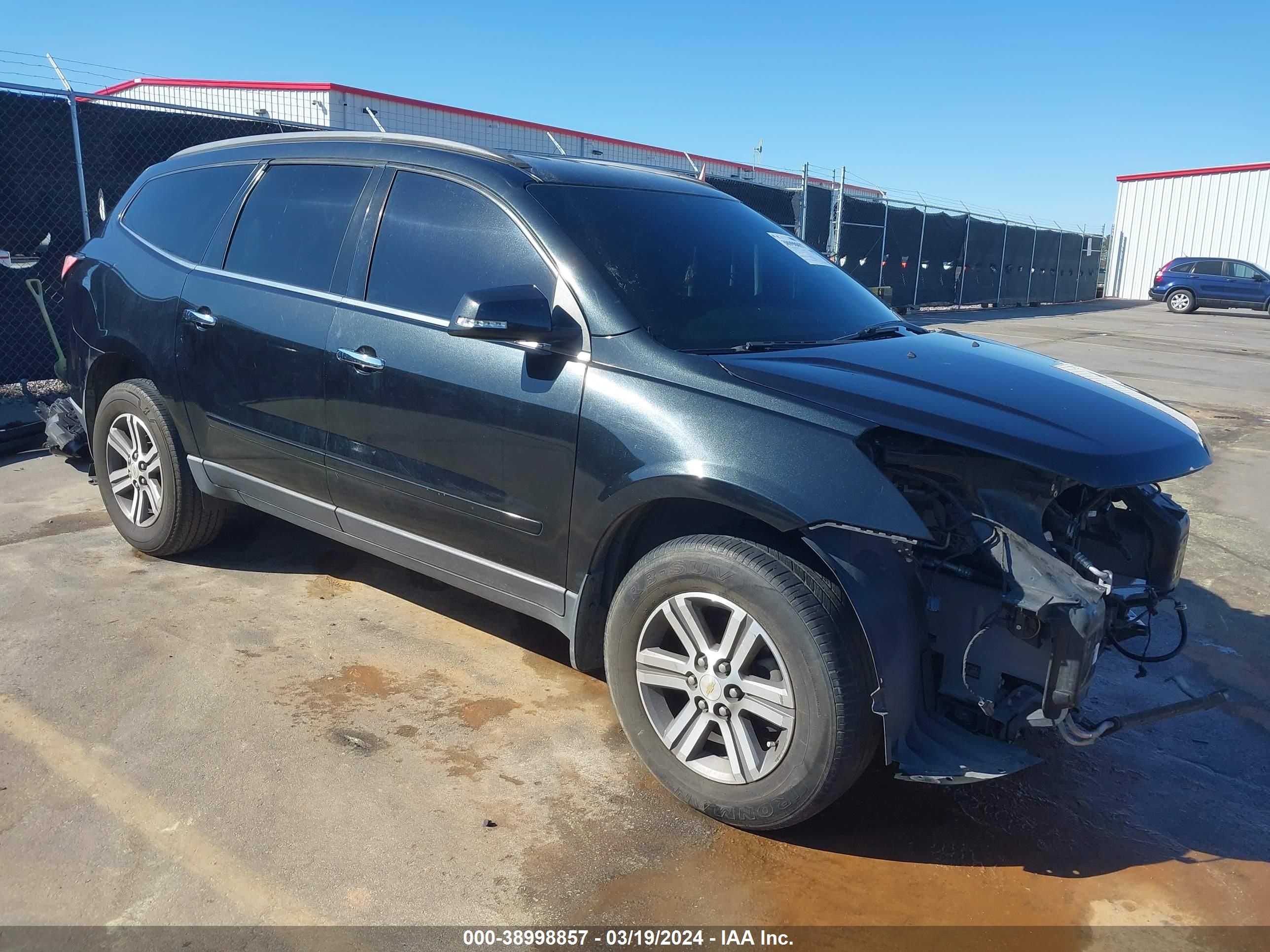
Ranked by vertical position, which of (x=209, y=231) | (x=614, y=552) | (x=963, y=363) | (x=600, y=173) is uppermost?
(x=600, y=173)

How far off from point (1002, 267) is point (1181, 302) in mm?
7805

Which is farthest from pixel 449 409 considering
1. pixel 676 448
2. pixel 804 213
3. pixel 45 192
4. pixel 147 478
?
pixel 804 213

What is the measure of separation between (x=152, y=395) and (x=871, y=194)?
33709 millimetres

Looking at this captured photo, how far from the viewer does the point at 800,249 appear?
13.6 feet

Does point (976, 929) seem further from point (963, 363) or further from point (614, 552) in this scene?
point (963, 363)

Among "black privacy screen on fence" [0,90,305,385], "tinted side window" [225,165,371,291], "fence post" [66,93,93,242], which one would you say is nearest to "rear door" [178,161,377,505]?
"tinted side window" [225,165,371,291]

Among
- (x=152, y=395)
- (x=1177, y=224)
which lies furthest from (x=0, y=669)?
(x=1177, y=224)

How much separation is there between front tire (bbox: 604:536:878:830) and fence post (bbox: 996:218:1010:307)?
2503 cm

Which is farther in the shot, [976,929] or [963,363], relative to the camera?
[963,363]

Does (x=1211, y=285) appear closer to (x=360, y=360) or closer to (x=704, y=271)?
(x=704, y=271)

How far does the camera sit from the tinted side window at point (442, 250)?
332cm

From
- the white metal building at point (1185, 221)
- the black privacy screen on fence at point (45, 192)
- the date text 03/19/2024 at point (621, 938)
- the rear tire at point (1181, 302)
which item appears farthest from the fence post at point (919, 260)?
the date text 03/19/2024 at point (621, 938)

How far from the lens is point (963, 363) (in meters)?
3.26

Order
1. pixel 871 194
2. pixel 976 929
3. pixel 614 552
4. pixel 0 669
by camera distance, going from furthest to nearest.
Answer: pixel 871 194
pixel 0 669
pixel 614 552
pixel 976 929
